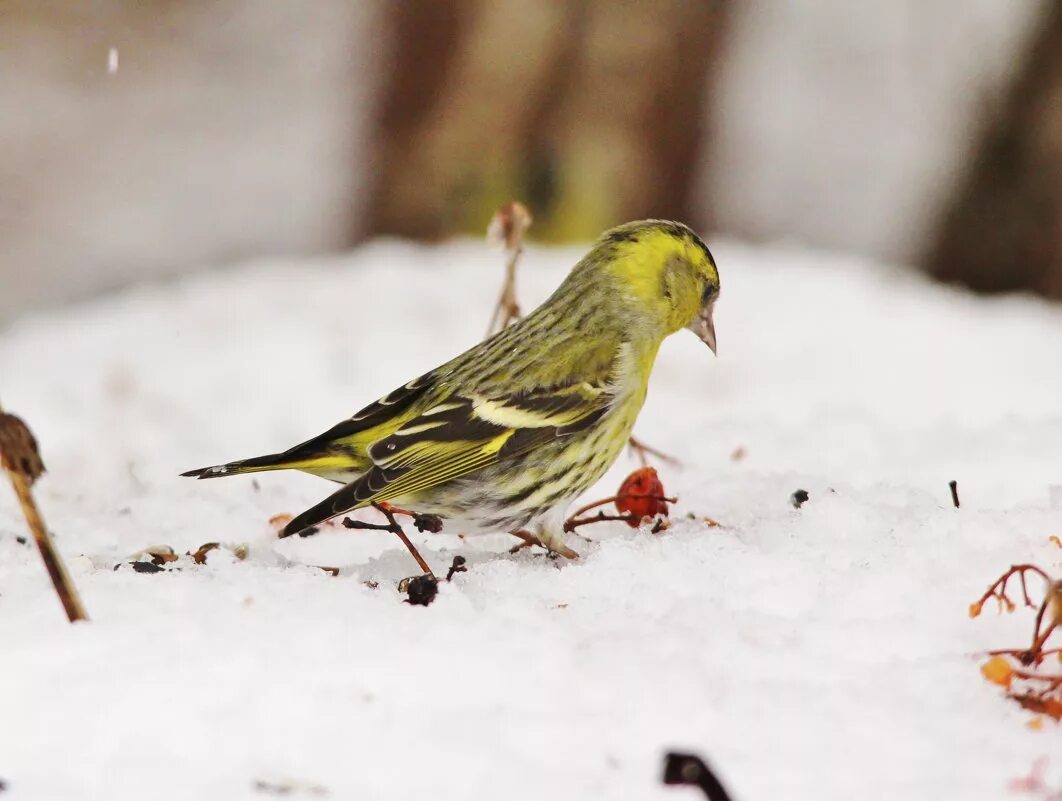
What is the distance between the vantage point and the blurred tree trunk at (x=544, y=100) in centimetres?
710

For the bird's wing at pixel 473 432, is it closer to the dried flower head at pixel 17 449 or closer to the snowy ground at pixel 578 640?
the snowy ground at pixel 578 640

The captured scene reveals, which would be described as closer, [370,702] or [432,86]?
[370,702]

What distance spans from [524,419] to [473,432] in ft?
0.41

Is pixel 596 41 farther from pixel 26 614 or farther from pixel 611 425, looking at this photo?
pixel 26 614

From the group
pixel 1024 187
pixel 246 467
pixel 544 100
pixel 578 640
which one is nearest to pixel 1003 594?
pixel 578 640

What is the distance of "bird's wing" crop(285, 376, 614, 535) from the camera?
9.72 ft

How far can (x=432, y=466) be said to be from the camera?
118 inches

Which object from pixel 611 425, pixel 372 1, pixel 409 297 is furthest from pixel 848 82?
pixel 611 425

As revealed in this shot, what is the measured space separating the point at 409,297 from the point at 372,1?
9.75 m

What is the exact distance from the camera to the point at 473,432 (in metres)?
3.07

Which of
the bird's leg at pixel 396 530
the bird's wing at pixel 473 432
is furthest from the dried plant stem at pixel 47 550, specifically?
the bird's wing at pixel 473 432

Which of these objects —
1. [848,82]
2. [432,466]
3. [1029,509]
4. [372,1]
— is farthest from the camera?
[372,1]

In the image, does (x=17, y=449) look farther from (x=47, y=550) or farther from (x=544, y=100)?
(x=544, y=100)

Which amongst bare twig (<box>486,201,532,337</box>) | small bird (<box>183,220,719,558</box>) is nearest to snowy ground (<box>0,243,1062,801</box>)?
small bird (<box>183,220,719,558</box>)
